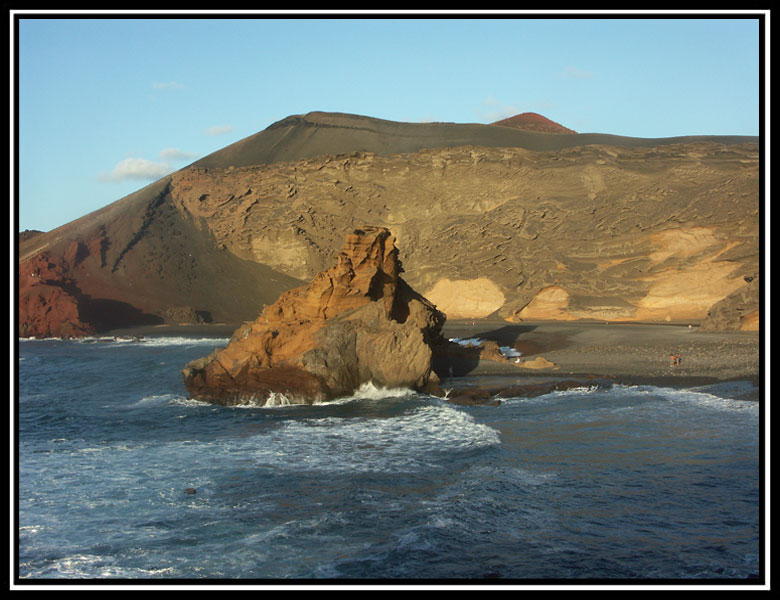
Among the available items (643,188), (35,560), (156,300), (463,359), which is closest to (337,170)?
(156,300)

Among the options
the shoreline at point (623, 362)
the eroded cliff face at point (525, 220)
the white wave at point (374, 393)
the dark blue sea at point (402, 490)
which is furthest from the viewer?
the eroded cliff face at point (525, 220)

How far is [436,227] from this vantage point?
4875 cm

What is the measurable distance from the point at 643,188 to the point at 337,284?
85.6 ft

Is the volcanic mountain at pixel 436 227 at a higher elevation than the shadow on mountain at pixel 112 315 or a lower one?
higher

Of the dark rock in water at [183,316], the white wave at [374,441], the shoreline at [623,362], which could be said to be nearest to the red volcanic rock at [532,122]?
the dark rock in water at [183,316]

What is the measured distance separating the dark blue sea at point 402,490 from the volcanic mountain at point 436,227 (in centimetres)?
2061

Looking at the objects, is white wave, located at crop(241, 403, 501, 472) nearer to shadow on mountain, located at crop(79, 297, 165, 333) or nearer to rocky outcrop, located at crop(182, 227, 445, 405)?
rocky outcrop, located at crop(182, 227, 445, 405)

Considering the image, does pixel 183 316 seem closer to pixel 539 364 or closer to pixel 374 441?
pixel 539 364

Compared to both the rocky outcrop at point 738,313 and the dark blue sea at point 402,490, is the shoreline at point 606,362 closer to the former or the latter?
the rocky outcrop at point 738,313

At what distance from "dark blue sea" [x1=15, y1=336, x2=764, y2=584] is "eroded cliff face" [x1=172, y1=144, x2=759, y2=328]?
66.7 ft

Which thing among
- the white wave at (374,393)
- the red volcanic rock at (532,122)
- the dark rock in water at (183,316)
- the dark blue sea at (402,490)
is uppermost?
the red volcanic rock at (532,122)

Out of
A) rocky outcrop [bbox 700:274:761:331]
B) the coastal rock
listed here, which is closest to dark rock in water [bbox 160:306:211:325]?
the coastal rock

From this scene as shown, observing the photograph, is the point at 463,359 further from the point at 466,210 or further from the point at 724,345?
the point at 466,210

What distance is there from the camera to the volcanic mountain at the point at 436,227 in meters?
39.4
